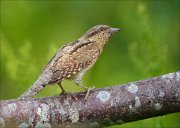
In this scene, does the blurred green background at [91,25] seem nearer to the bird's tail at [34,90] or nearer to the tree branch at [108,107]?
the bird's tail at [34,90]

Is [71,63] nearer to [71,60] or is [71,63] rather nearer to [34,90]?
[71,60]

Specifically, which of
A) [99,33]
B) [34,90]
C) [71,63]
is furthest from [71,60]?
[99,33]

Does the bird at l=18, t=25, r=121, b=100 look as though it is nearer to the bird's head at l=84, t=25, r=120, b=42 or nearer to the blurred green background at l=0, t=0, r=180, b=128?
the bird's head at l=84, t=25, r=120, b=42

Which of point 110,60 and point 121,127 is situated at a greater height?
point 110,60

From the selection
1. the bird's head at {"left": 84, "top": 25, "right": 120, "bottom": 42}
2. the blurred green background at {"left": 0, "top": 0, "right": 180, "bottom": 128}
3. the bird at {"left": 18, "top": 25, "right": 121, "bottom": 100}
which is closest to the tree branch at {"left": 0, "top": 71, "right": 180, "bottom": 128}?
the bird at {"left": 18, "top": 25, "right": 121, "bottom": 100}

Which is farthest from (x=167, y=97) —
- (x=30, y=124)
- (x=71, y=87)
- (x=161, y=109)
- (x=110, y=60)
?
(x=110, y=60)

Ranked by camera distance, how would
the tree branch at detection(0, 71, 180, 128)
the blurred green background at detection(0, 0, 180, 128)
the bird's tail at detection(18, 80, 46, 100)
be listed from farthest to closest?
the blurred green background at detection(0, 0, 180, 128) → the bird's tail at detection(18, 80, 46, 100) → the tree branch at detection(0, 71, 180, 128)

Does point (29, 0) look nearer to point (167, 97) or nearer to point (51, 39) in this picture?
point (51, 39)
